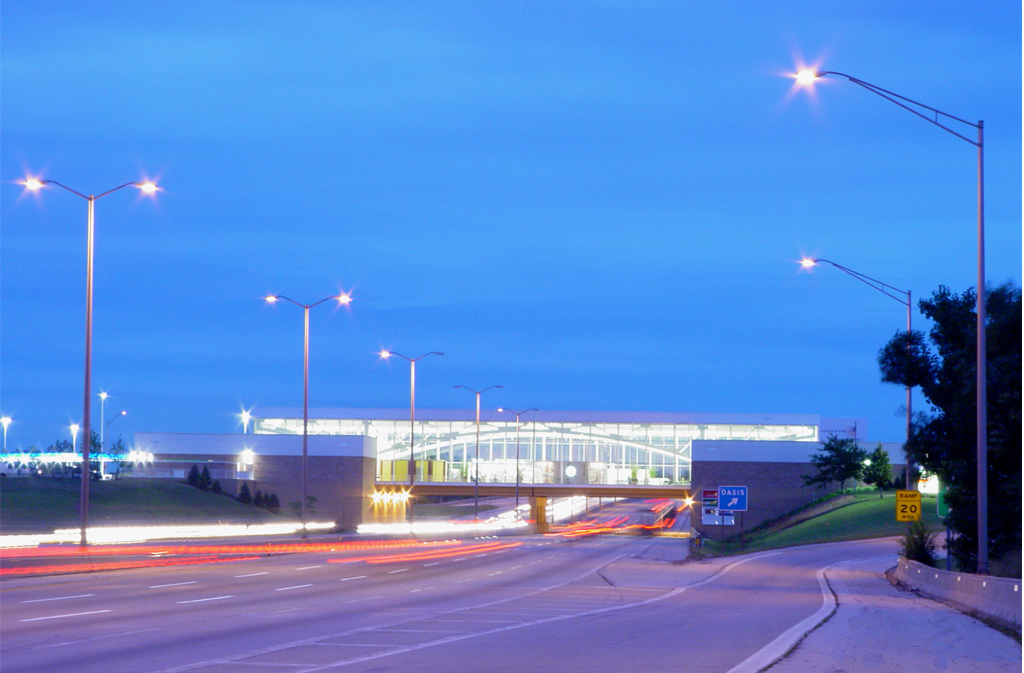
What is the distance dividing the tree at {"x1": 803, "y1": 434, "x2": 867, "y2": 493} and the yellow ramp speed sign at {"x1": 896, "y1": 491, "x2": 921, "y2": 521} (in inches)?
1845

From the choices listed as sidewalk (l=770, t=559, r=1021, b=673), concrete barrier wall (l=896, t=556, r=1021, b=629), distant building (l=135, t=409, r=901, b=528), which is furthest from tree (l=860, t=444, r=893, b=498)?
sidewalk (l=770, t=559, r=1021, b=673)

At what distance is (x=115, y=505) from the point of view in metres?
70.4

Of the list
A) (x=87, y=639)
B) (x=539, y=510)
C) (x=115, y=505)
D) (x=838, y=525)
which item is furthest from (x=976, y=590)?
(x=539, y=510)

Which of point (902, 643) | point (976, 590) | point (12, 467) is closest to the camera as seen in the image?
point (902, 643)

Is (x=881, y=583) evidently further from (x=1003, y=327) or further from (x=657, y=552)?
(x=657, y=552)

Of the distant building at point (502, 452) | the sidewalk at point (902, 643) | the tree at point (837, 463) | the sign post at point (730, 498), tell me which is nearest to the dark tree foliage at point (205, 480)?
the distant building at point (502, 452)

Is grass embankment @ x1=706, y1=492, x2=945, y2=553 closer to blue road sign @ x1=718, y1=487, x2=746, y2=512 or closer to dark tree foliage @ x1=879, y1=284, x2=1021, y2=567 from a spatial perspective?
blue road sign @ x1=718, y1=487, x2=746, y2=512

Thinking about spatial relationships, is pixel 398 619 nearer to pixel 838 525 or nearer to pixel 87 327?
pixel 87 327

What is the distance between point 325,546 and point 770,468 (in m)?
48.2

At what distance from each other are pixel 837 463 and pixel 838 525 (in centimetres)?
1138

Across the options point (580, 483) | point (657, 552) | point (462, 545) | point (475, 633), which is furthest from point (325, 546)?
point (580, 483)

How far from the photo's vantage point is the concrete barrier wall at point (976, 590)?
17797 millimetres

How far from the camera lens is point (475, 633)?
16.8m

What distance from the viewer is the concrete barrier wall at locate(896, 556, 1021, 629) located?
58.4 feet
